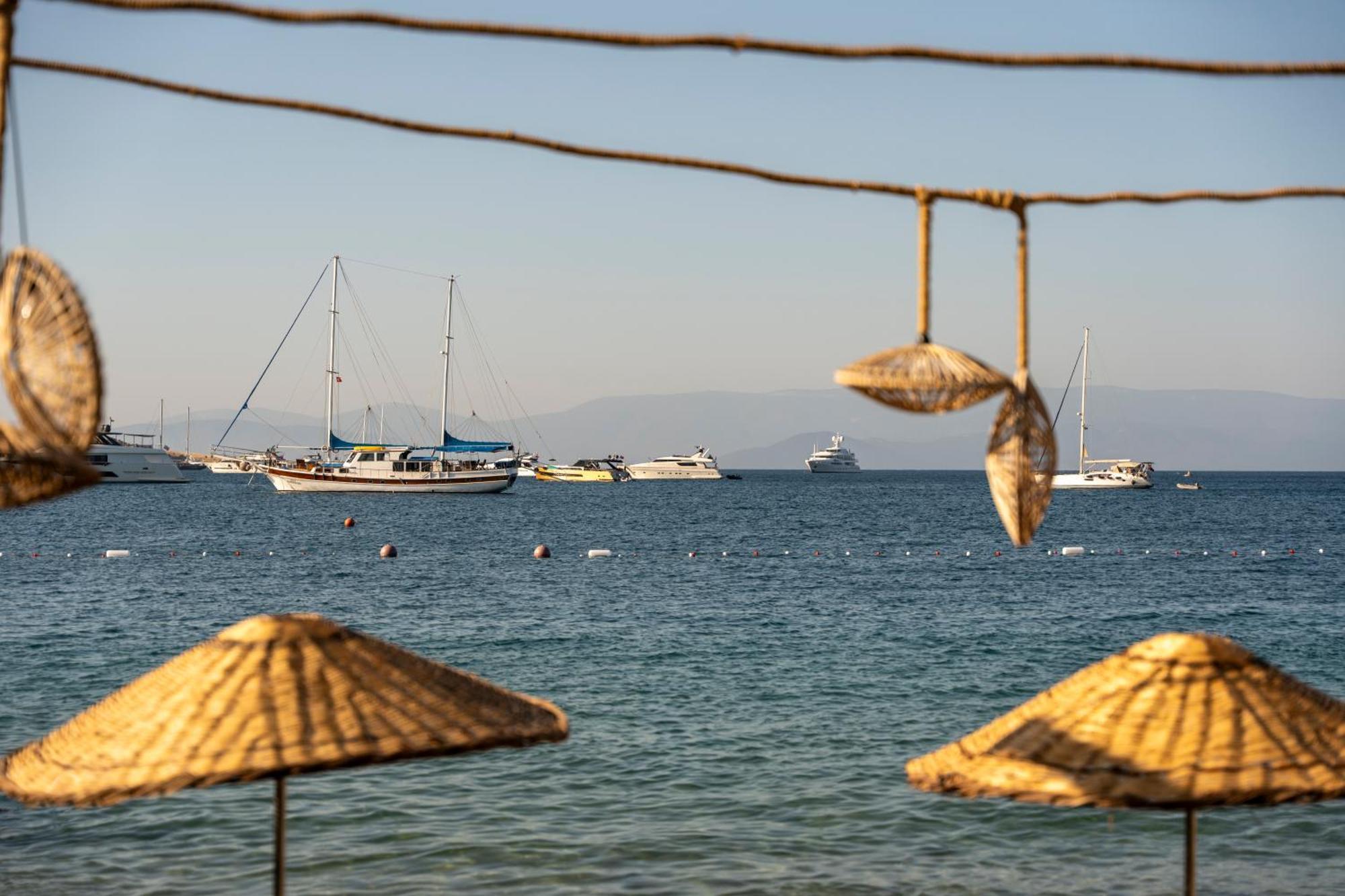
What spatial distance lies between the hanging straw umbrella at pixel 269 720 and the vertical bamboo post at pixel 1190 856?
3.40 metres

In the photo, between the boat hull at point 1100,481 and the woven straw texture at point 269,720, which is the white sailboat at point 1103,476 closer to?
the boat hull at point 1100,481

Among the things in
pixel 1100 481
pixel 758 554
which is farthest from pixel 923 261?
pixel 1100 481

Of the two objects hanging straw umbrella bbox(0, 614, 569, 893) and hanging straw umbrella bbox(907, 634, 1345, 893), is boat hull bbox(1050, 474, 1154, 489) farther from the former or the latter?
hanging straw umbrella bbox(0, 614, 569, 893)

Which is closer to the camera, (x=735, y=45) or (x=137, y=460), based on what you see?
(x=735, y=45)

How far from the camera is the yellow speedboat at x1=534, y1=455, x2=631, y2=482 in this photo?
18475 centimetres

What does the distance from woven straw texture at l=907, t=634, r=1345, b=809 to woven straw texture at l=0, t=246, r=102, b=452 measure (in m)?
3.77

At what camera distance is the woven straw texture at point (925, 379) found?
4.48 metres

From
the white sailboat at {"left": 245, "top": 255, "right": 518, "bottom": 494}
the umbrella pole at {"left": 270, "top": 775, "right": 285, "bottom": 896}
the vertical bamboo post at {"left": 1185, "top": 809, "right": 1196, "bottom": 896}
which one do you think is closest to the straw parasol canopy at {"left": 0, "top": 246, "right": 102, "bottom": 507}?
the umbrella pole at {"left": 270, "top": 775, "right": 285, "bottom": 896}

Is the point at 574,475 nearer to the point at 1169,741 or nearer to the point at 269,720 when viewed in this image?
the point at 269,720

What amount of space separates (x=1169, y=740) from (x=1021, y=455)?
143 cm

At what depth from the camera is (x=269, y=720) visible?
16.9 ft

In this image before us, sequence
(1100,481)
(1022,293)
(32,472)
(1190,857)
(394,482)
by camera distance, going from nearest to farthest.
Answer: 1. (32,472)
2. (1022,293)
3. (1190,857)
4. (394,482)
5. (1100,481)

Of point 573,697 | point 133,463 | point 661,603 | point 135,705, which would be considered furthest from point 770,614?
point 133,463

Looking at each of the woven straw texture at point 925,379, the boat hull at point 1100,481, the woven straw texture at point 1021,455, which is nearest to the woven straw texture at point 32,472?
the woven straw texture at point 925,379
